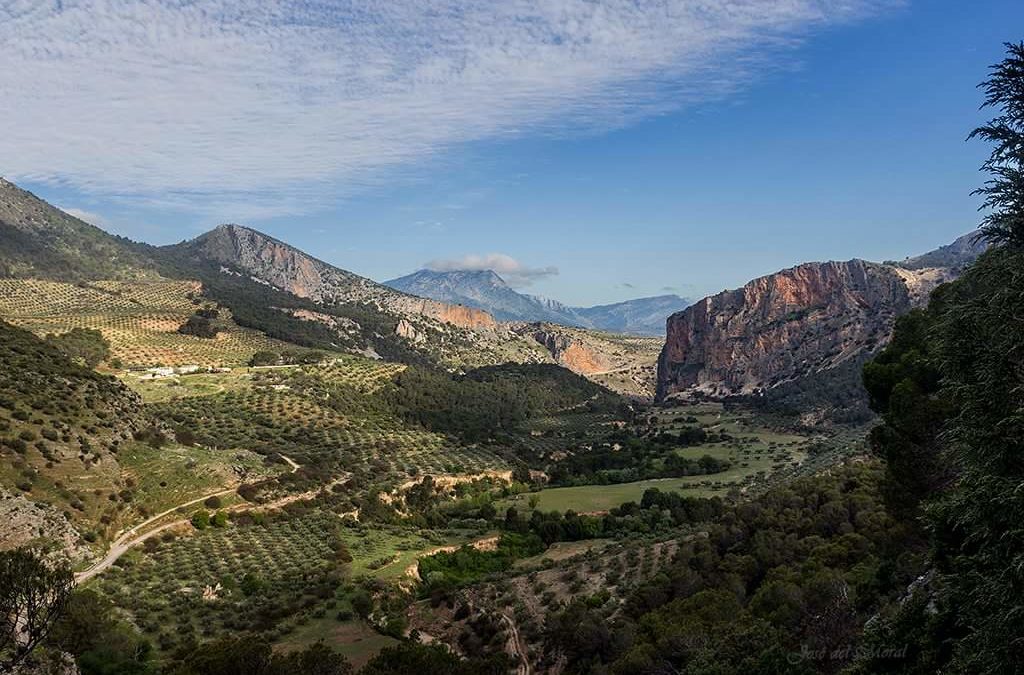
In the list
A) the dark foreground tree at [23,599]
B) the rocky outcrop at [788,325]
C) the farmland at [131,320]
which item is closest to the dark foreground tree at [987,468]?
the dark foreground tree at [23,599]

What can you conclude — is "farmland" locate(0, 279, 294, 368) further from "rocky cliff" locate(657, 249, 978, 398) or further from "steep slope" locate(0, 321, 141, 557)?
"rocky cliff" locate(657, 249, 978, 398)

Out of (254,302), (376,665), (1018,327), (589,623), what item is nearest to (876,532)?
(589,623)

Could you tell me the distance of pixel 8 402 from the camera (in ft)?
138

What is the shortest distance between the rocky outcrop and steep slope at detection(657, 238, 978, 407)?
20 cm

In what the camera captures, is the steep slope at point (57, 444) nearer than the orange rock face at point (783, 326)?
Yes

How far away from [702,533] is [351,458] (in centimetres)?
4093

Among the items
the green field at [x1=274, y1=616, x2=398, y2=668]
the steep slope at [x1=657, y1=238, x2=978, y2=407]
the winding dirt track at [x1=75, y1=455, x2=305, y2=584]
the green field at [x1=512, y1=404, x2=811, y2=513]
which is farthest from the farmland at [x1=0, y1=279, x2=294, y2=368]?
the steep slope at [x1=657, y1=238, x2=978, y2=407]

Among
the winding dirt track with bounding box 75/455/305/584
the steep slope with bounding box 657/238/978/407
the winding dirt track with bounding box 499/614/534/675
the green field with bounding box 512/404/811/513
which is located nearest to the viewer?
the winding dirt track with bounding box 499/614/534/675

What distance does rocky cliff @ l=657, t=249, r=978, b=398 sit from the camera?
134 metres

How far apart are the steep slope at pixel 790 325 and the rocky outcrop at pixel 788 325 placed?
20 centimetres

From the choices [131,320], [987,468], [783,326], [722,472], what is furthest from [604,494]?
[783,326]

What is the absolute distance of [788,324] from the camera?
148375mm

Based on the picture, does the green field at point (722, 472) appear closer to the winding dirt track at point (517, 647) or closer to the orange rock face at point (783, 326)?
the winding dirt track at point (517, 647)

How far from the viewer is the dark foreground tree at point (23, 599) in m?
15.8
